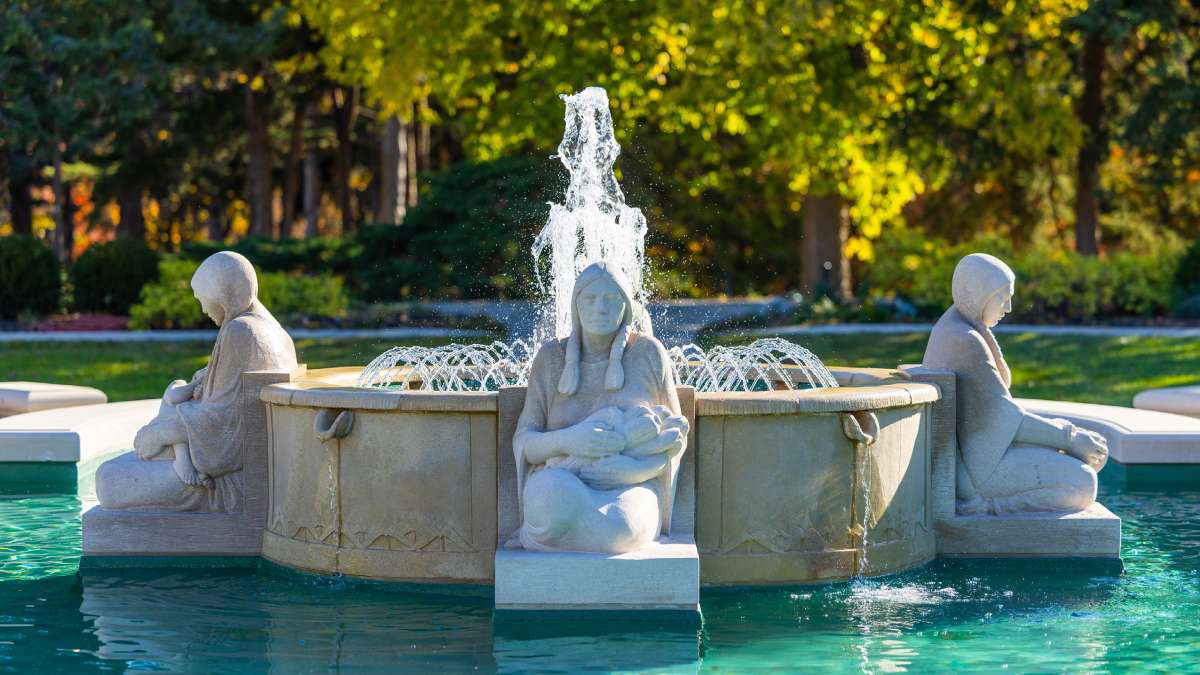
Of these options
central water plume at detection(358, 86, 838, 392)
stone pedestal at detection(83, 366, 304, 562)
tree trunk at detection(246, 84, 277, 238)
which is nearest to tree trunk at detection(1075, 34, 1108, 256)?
central water plume at detection(358, 86, 838, 392)

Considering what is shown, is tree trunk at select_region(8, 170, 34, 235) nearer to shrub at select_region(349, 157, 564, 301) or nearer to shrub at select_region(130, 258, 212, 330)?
shrub at select_region(349, 157, 564, 301)

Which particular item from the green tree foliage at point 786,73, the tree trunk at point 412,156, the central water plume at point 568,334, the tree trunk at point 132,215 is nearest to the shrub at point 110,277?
the green tree foliage at point 786,73

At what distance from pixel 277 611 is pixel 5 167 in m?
27.6

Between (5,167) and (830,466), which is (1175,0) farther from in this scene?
(5,167)

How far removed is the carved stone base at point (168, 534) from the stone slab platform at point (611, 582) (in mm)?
2078

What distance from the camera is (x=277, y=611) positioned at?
716 cm

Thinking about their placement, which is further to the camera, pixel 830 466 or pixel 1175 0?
pixel 1175 0

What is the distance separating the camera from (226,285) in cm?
800

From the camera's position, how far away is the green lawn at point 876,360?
653 inches

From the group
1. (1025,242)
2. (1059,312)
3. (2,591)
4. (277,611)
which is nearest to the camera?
(277,611)

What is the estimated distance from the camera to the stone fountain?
6.75 m

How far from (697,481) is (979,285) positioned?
1959 millimetres

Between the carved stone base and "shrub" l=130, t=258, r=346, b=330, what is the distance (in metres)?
13.4

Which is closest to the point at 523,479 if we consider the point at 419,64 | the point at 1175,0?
the point at 419,64
